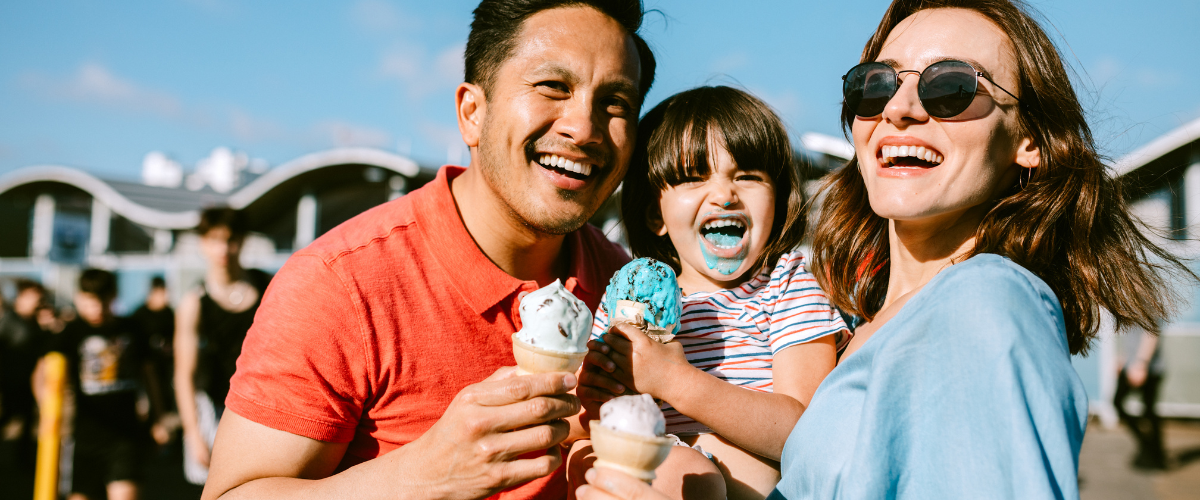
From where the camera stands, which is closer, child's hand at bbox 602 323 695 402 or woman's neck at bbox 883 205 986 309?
woman's neck at bbox 883 205 986 309

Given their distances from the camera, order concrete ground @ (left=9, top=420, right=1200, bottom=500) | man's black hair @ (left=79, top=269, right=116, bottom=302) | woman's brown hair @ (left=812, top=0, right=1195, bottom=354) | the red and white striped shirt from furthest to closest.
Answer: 1. concrete ground @ (left=9, top=420, right=1200, bottom=500)
2. man's black hair @ (left=79, top=269, right=116, bottom=302)
3. the red and white striped shirt
4. woman's brown hair @ (left=812, top=0, right=1195, bottom=354)

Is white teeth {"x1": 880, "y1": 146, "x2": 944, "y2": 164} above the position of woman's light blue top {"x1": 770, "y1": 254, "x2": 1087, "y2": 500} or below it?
above

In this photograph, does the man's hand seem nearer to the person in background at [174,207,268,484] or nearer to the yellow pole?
the person in background at [174,207,268,484]

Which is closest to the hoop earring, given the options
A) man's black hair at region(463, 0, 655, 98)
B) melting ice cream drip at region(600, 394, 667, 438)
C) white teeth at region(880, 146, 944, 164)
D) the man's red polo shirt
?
white teeth at region(880, 146, 944, 164)

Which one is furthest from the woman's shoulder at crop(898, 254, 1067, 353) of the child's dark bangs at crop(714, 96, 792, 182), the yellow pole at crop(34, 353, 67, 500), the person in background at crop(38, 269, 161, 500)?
the person in background at crop(38, 269, 161, 500)

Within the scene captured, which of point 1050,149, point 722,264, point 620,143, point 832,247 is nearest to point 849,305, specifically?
point 832,247

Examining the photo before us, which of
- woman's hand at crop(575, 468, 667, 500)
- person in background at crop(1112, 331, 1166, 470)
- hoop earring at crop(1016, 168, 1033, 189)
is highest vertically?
hoop earring at crop(1016, 168, 1033, 189)

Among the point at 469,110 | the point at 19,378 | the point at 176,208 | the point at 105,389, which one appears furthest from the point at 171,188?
the point at 469,110

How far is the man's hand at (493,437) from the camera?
Result: 1937mm

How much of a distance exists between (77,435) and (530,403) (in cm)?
642

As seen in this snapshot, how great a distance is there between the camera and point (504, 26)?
2.90 meters

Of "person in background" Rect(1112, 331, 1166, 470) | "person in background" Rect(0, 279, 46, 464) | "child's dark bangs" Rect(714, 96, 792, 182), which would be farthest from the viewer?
"person in background" Rect(1112, 331, 1166, 470)

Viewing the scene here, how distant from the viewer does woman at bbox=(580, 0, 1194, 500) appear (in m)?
1.44

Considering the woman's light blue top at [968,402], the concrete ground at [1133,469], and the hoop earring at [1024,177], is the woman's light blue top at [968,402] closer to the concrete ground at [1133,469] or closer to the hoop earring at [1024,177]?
the hoop earring at [1024,177]
